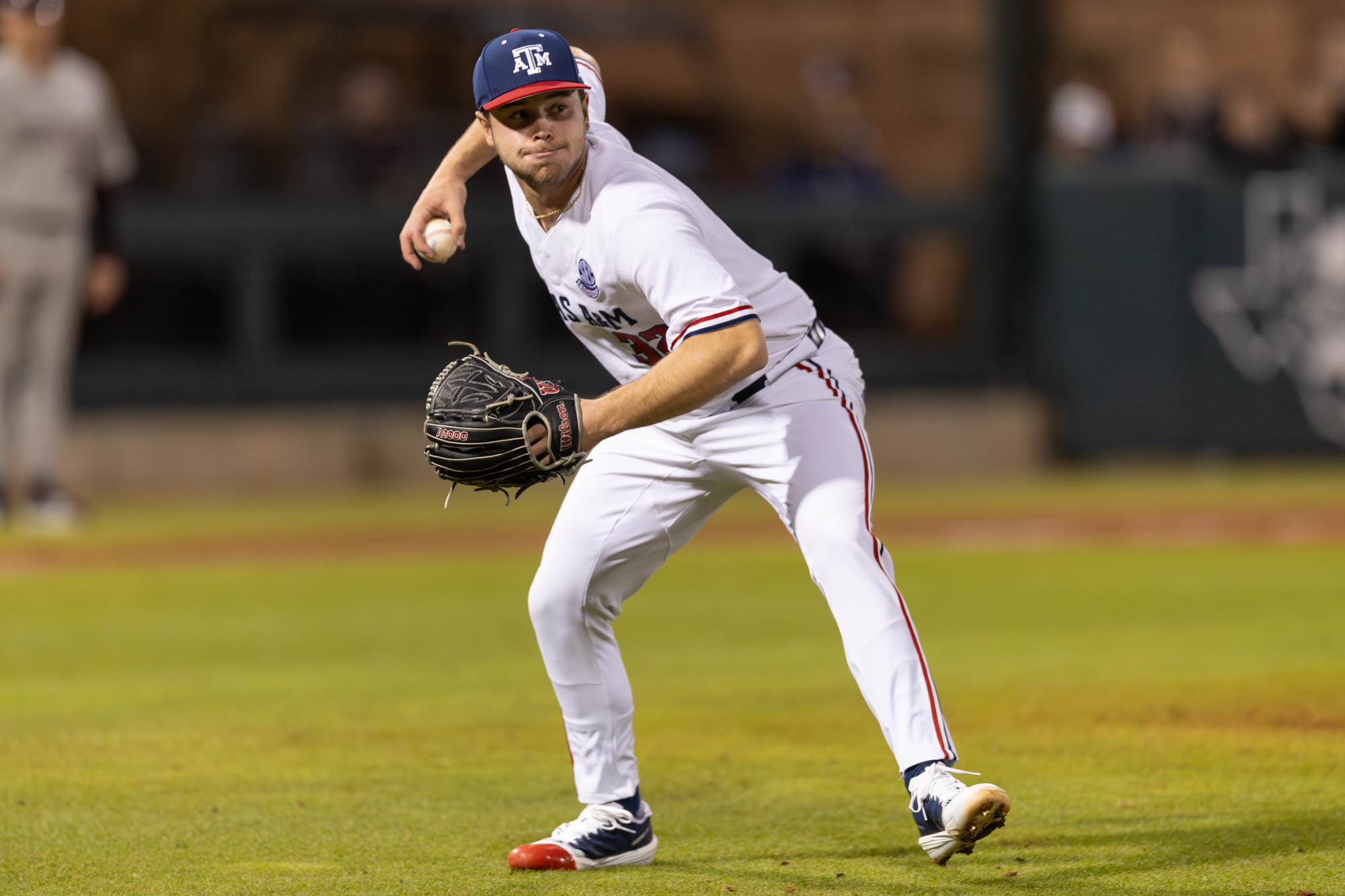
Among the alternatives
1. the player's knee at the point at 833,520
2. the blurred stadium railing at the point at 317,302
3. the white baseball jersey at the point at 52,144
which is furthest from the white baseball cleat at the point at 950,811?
the blurred stadium railing at the point at 317,302

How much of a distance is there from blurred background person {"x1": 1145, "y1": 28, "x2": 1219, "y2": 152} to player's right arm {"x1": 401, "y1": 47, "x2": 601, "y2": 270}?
33.0 feet

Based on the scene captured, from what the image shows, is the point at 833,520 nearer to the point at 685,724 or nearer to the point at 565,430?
the point at 565,430

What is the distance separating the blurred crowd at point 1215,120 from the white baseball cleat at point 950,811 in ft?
34.9

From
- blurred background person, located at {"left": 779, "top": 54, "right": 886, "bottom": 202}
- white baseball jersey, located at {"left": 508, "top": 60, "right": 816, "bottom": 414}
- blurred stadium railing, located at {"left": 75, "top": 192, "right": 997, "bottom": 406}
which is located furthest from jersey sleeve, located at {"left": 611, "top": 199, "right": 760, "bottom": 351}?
blurred background person, located at {"left": 779, "top": 54, "right": 886, "bottom": 202}

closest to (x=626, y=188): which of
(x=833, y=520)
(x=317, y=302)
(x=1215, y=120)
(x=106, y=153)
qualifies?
(x=833, y=520)

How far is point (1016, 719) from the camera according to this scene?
5.84m

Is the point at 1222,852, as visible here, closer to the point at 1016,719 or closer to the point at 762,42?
the point at 1016,719

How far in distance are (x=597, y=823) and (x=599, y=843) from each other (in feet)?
0.16

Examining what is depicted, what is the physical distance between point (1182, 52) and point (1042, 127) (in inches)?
47.7

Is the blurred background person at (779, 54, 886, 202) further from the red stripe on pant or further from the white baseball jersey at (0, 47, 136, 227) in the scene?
the red stripe on pant

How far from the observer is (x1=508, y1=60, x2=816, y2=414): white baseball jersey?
393 cm

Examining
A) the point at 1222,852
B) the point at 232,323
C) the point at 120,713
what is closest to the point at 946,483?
the point at 232,323

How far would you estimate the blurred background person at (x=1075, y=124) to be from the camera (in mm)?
14352

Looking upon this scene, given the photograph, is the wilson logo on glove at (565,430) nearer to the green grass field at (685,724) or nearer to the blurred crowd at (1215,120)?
the green grass field at (685,724)
